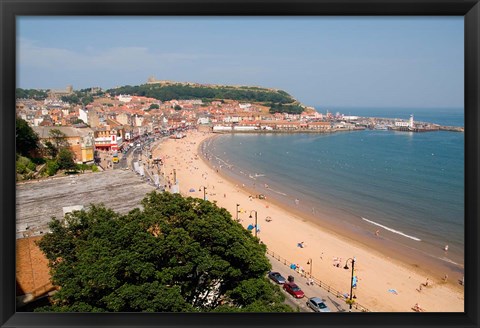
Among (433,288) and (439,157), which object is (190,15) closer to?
(433,288)

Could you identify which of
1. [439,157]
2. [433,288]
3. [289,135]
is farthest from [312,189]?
[289,135]

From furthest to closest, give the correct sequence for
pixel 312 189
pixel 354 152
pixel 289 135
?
pixel 289 135 < pixel 354 152 < pixel 312 189

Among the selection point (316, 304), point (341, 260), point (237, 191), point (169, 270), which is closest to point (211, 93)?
point (237, 191)

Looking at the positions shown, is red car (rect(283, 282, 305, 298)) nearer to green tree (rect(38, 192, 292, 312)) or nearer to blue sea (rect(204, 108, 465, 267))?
blue sea (rect(204, 108, 465, 267))

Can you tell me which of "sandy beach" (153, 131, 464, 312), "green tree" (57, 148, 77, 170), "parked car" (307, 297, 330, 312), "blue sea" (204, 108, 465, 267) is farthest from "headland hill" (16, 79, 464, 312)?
"green tree" (57, 148, 77, 170)

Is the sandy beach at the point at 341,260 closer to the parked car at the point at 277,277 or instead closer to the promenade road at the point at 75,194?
the parked car at the point at 277,277

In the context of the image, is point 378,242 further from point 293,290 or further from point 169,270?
point 169,270
